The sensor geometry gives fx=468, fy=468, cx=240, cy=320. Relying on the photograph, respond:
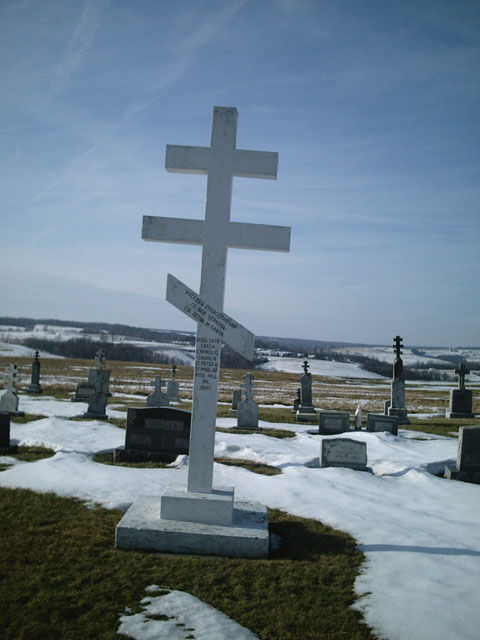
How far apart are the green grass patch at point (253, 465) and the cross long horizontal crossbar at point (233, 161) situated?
5.65 metres

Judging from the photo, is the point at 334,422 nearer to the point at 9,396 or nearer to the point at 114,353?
the point at 9,396

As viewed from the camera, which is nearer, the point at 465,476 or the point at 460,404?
the point at 465,476

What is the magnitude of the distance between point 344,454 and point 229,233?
5872mm

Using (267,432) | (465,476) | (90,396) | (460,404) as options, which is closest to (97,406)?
(90,396)

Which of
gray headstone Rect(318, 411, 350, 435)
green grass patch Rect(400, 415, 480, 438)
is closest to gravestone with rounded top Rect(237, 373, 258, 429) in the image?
gray headstone Rect(318, 411, 350, 435)

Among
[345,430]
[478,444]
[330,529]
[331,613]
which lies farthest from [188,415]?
[345,430]

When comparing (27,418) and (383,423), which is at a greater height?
(383,423)

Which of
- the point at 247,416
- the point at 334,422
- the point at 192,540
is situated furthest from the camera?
the point at 247,416

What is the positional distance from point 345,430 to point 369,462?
5137mm

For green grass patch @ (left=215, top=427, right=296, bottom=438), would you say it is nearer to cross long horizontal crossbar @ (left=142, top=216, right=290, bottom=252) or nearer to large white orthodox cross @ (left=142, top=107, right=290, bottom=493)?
large white orthodox cross @ (left=142, top=107, right=290, bottom=493)

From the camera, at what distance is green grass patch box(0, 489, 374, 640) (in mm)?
3295

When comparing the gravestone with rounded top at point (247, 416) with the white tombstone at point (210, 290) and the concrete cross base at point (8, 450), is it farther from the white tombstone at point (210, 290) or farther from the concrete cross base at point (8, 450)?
the white tombstone at point (210, 290)

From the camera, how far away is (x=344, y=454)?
9.13m

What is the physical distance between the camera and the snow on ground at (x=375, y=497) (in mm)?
3713
